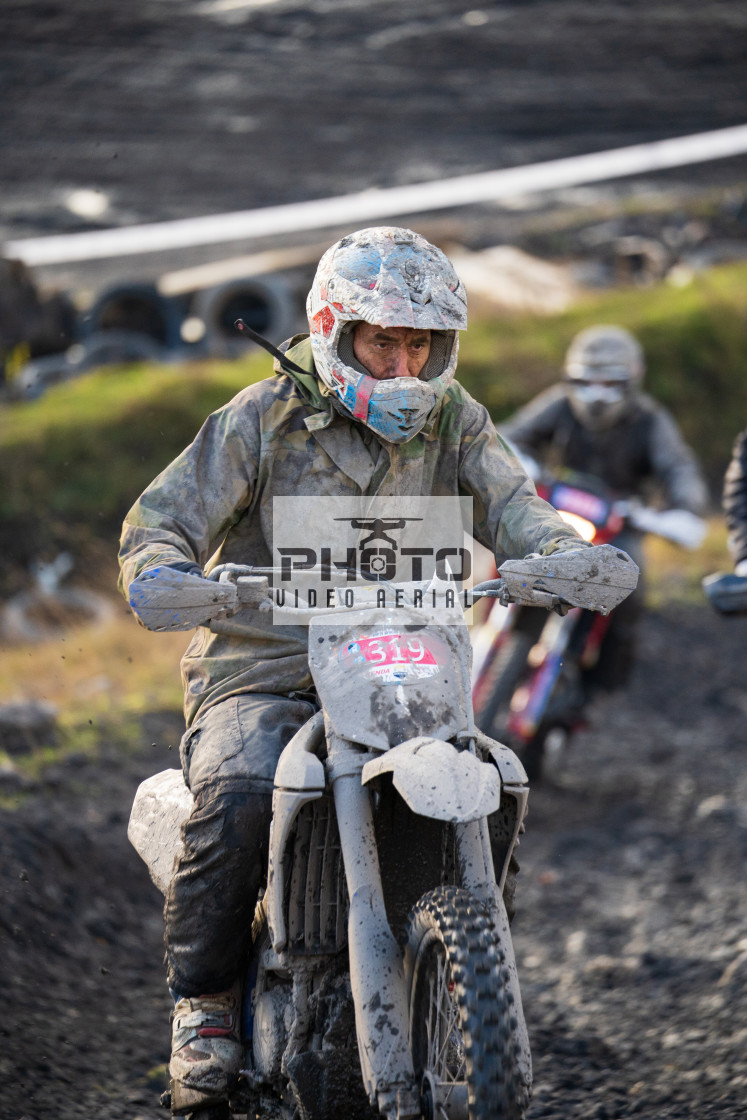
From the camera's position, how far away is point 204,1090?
3.24 m

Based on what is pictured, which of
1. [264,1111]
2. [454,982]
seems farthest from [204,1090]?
[454,982]

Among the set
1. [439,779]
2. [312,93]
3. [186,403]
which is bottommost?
[439,779]

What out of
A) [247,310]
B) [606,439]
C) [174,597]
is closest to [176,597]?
[174,597]

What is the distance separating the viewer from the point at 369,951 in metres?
2.93

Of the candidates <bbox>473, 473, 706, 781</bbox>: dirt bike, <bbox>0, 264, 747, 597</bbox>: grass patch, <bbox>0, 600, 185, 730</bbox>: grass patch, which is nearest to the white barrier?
<bbox>0, 264, 747, 597</bbox>: grass patch

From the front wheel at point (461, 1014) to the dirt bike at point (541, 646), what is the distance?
360 cm

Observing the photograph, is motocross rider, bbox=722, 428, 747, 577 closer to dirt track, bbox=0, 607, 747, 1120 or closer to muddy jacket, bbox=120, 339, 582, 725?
dirt track, bbox=0, 607, 747, 1120

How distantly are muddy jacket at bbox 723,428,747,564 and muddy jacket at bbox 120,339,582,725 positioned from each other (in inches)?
81.4

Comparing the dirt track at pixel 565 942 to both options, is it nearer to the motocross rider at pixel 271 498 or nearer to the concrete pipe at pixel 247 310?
the motocross rider at pixel 271 498

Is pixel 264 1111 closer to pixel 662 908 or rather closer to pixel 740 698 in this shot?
pixel 662 908

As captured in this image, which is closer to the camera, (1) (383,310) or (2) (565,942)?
(1) (383,310)

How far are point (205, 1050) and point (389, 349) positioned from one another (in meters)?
1.83

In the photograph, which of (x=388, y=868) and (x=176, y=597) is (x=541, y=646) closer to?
(x=388, y=868)

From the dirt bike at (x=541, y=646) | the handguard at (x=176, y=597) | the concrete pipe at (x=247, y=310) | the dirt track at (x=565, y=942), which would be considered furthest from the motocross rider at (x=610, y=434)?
the concrete pipe at (x=247, y=310)
